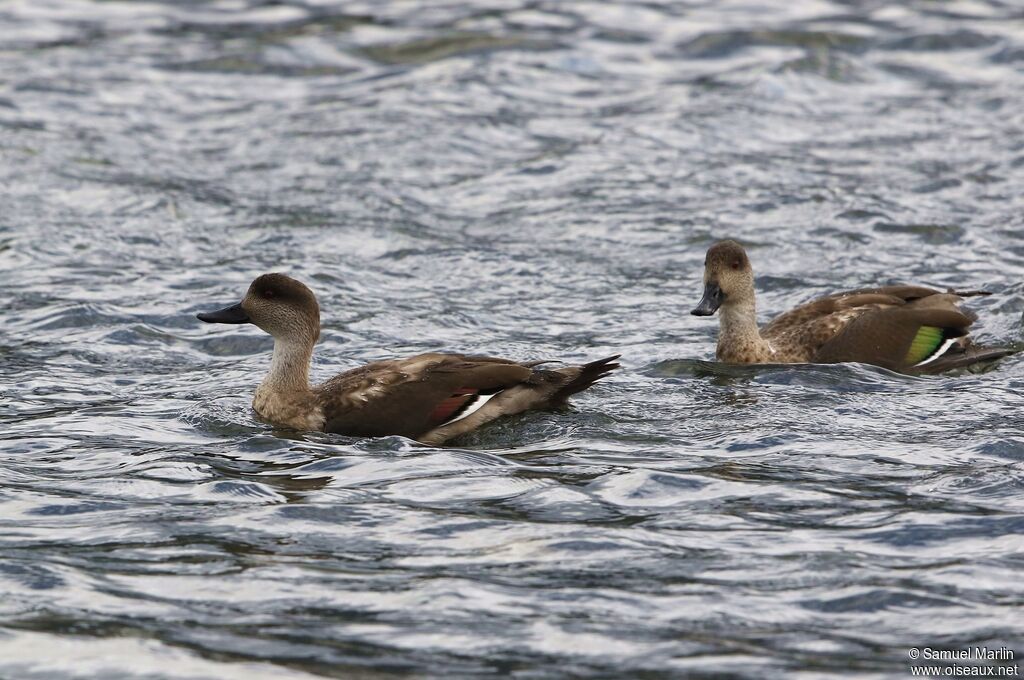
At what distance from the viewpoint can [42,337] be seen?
13156mm

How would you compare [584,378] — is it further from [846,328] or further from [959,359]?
[959,359]

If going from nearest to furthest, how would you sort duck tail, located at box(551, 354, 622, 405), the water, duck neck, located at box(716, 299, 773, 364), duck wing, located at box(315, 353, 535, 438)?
1. the water
2. duck wing, located at box(315, 353, 535, 438)
3. duck tail, located at box(551, 354, 622, 405)
4. duck neck, located at box(716, 299, 773, 364)

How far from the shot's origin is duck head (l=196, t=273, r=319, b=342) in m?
11.1

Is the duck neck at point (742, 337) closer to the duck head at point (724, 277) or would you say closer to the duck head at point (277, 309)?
the duck head at point (724, 277)

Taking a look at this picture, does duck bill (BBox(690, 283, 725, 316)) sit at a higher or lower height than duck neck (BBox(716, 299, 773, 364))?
higher

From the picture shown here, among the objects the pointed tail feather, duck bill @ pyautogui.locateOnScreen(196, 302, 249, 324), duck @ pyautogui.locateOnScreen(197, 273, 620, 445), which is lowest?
the pointed tail feather

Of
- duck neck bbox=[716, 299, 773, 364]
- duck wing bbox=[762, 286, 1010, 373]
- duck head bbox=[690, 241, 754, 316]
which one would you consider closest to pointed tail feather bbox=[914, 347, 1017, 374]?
duck wing bbox=[762, 286, 1010, 373]

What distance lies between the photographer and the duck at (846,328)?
39.3 feet

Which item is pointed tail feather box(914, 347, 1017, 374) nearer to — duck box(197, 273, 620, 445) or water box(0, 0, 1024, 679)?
water box(0, 0, 1024, 679)

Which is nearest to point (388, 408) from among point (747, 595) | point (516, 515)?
point (516, 515)

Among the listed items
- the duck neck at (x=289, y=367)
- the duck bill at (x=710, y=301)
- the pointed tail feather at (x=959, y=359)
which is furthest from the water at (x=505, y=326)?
the duck bill at (x=710, y=301)

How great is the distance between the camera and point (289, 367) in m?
11.1

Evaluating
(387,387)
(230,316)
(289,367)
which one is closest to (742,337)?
(387,387)

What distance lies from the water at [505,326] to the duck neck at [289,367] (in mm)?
324
